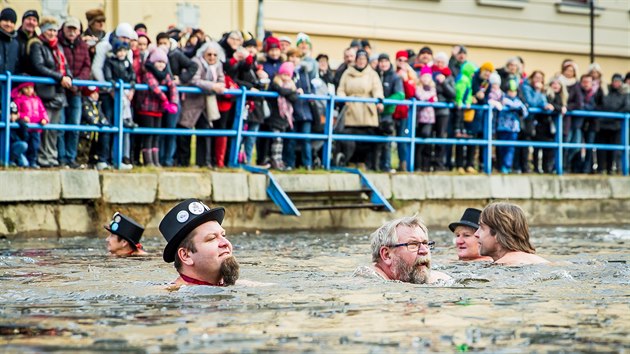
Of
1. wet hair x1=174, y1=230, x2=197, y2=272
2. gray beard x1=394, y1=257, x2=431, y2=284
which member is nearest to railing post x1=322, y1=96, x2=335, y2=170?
gray beard x1=394, y1=257, x2=431, y2=284

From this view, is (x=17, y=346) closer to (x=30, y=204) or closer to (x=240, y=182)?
(x=30, y=204)

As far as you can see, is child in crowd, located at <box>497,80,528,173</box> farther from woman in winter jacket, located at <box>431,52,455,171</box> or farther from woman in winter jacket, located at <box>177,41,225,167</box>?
woman in winter jacket, located at <box>177,41,225,167</box>

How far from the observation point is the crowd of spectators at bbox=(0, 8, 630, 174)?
1714cm

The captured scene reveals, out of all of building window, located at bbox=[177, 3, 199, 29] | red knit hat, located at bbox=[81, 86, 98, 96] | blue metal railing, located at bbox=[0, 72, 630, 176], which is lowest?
blue metal railing, located at bbox=[0, 72, 630, 176]

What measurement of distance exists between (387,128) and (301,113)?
162 cm

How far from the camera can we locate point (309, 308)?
9.32 metres

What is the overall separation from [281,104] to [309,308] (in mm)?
10091

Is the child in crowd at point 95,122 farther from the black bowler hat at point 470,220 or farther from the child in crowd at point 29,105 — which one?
the black bowler hat at point 470,220

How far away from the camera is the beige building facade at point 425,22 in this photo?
2388 centimetres

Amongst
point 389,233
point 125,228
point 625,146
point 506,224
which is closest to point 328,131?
point 625,146

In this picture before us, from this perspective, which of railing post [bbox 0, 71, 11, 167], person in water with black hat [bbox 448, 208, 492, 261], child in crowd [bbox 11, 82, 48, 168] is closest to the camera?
person in water with black hat [bbox 448, 208, 492, 261]

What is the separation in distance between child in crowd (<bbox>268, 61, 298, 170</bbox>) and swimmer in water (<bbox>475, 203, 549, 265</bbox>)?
686cm

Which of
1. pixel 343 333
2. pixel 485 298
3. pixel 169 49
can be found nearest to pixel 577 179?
pixel 169 49

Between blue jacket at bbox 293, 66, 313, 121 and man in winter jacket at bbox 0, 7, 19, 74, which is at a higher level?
man in winter jacket at bbox 0, 7, 19, 74
